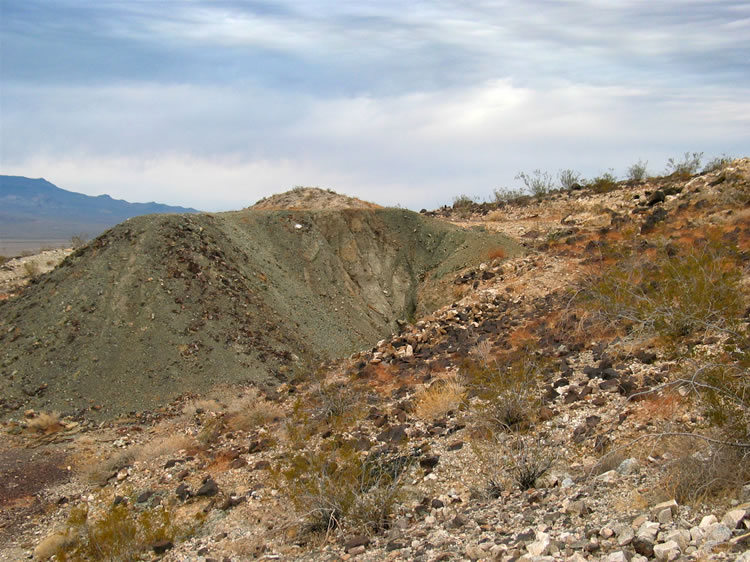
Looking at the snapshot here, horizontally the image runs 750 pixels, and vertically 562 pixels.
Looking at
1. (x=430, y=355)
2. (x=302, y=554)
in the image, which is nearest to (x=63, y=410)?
(x=430, y=355)

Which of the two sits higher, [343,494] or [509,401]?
[509,401]

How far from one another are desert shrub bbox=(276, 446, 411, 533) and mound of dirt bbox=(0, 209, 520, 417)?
662 cm

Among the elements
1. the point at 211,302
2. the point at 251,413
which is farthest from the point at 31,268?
the point at 251,413

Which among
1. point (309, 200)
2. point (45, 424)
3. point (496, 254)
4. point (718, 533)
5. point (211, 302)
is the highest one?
point (309, 200)

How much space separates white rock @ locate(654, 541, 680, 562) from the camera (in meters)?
3.45

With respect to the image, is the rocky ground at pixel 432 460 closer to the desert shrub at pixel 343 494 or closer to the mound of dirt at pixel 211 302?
the desert shrub at pixel 343 494

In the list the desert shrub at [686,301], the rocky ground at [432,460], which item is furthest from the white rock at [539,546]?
the desert shrub at [686,301]

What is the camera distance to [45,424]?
10.8 metres

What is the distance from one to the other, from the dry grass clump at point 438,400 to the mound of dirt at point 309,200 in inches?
581

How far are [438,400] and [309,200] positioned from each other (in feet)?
59.9

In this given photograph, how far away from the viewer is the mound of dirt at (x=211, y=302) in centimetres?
1221

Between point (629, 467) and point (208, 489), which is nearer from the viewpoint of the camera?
point (629, 467)

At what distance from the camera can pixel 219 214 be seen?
19172 millimetres

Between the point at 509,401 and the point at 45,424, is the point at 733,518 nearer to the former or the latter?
the point at 509,401
